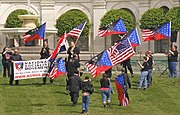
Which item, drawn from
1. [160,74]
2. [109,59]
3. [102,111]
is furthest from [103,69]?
[160,74]

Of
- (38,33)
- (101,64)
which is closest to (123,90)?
(101,64)

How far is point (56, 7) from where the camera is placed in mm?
58094

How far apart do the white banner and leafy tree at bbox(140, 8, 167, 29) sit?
25.4 metres

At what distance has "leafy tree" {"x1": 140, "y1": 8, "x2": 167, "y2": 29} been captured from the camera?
52875 millimetres

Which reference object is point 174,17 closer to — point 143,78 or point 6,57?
point 6,57

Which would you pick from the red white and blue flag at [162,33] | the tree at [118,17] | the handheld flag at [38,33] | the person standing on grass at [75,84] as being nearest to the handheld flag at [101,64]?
the person standing on grass at [75,84]

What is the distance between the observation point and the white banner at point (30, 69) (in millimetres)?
28562

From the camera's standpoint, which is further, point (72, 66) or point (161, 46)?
point (161, 46)

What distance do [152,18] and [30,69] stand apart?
85.1 ft

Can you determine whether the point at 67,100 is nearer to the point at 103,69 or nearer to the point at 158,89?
the point at 103,69

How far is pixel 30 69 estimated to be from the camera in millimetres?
28844

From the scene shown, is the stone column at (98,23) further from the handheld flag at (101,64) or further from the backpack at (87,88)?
the backpack at (87,88)

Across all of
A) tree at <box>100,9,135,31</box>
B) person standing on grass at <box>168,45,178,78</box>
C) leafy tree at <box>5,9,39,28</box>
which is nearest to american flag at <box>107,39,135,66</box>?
person standing on grass at <box>168,45,178,78</box>

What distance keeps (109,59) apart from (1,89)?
17.3 ft
